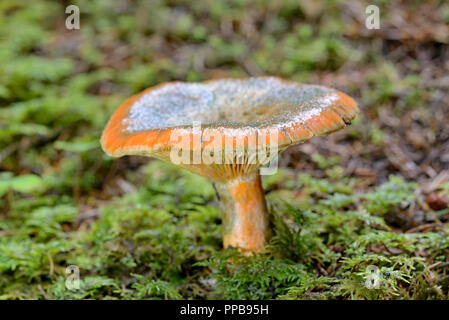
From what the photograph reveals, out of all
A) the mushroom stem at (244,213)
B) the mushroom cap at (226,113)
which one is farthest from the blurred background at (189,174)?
the mushroom cap at (226,113)

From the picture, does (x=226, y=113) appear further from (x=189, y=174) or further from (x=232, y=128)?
(x=189, y=174)

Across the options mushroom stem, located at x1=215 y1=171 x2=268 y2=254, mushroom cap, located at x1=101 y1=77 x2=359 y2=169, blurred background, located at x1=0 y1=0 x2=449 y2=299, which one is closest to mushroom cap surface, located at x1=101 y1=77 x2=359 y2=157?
mushroom cap, located at x1=101 y1=77 x2=359 y2=169

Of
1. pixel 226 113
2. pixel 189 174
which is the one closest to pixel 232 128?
pixel 226 113

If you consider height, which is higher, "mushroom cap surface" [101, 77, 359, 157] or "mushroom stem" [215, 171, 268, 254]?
"mushroom cap surface" [101, 77, 359, 157]

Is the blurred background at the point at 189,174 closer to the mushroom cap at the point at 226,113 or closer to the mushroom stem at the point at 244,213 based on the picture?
the mushroom stem at the point at 244,213

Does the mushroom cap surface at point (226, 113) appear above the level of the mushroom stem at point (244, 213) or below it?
above

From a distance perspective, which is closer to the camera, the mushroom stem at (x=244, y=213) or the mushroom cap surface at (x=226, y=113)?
the mushroom cap surface at (x=226, y=113)

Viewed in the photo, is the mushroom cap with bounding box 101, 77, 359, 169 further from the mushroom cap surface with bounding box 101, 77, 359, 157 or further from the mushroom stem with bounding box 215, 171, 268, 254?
the mushroom stem with bounding box 215, 171, 268, 254

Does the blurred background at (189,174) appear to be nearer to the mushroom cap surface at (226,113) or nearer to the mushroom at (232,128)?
the mushroom at (232,128)
